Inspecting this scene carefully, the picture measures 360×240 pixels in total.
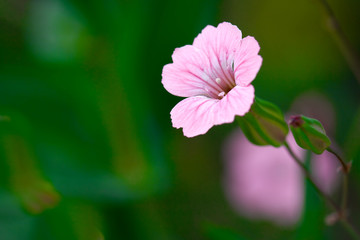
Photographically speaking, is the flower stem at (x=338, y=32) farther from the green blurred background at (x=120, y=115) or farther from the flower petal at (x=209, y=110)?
the flower petal at (x=209, y=110)

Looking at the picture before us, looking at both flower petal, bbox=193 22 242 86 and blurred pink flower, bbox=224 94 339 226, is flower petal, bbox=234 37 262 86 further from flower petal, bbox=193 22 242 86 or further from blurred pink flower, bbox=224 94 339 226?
blurred pink flower, bbox=224 94 339 226

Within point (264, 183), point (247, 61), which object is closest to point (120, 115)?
point (264, 183)

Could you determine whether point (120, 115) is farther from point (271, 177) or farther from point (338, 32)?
point (338, 32)

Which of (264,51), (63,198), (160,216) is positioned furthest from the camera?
(264,51)

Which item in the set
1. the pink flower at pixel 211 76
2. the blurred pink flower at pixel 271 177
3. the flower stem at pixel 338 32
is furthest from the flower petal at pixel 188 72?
the blurred pink flower at pixel 271 177

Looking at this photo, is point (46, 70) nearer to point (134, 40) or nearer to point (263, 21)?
point (134, 40)

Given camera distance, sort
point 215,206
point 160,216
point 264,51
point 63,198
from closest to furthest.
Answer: point 63,198, point 160,216, point 215,206, point 264,51

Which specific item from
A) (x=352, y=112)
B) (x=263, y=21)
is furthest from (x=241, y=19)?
(x=352, y=112)
